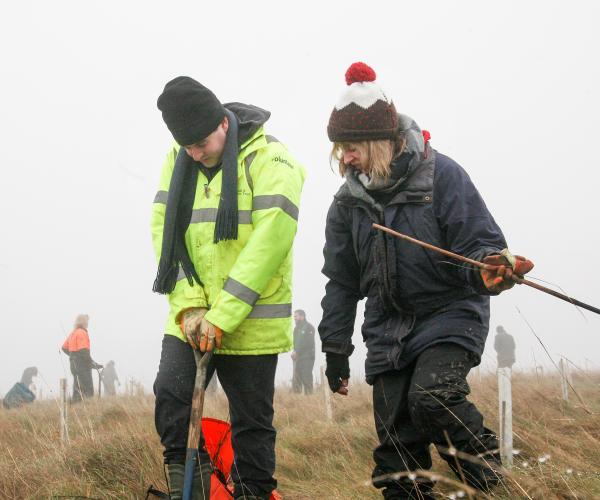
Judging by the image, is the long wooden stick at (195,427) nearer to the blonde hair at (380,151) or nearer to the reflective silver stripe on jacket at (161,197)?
the reflective silver stripe on jacket at (161,197)

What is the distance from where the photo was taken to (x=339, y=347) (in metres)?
3.19

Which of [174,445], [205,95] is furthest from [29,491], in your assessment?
[205,95]

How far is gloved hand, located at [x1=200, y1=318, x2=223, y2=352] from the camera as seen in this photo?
289cm

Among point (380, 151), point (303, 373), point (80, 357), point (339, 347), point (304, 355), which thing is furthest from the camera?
point (304, 355)

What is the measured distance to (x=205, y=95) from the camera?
3.11 m

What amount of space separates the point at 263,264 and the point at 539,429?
7.24ft

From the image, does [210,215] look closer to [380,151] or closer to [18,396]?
[380,151]

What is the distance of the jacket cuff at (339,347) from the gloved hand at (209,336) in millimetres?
522

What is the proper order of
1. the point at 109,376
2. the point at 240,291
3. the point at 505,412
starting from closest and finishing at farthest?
the point at 240,291 → the point at 505,412 → the point at 109,376

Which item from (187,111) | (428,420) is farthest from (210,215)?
(428,420)

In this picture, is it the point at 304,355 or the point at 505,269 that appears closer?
the point at 505,269

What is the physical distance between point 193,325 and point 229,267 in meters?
0.32

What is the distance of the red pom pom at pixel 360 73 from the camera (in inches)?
126

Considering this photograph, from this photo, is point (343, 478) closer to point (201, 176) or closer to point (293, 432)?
point (201, 176)
